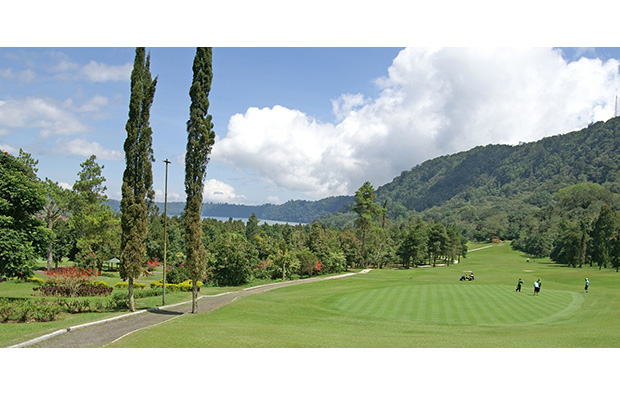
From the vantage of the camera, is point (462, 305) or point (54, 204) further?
point (54, 204)

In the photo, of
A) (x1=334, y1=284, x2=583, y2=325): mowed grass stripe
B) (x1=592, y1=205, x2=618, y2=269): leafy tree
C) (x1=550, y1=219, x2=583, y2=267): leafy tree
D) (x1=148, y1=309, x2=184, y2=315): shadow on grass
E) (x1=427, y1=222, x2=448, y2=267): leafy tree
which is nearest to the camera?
(x1=148, y1=309, x2=184, y2=315): shadow on grass

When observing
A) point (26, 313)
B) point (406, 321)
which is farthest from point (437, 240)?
point (26, 313)

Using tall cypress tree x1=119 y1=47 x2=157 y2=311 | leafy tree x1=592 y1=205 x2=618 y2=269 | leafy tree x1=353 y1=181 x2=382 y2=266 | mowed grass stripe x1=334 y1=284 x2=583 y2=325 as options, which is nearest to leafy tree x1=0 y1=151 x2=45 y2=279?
tall cypress tree x1=119 y1=47 x2=157 y2=311

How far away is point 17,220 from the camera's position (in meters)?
22.3

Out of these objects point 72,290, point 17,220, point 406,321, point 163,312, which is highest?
point 17,220

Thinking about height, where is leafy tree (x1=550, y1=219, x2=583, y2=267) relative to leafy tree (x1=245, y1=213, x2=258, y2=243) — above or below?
below

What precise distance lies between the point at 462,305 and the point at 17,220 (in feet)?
93.4

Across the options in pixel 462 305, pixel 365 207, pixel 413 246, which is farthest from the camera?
pixel 413 246

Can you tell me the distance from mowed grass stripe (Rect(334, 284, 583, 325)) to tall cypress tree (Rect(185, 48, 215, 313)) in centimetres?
1061

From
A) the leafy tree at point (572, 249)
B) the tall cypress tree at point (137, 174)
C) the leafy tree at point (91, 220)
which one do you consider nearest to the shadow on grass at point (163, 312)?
the tall cypress tree at point (137, 174)

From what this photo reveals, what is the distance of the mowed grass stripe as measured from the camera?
74.1 feet

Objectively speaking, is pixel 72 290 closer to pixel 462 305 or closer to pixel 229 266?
pixel 229 266

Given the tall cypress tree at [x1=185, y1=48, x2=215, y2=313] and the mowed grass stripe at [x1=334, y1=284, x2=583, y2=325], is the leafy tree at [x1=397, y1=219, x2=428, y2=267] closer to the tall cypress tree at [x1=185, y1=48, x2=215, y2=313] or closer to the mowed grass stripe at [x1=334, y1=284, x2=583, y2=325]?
the mowed grass stripe at [x1=334, y1=284, x2=583, y2=325]

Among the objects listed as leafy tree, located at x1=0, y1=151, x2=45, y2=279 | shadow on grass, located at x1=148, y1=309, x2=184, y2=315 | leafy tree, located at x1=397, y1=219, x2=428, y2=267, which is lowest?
shadow on grass, located at x1=148, y1=309, x2=184, y2=315
